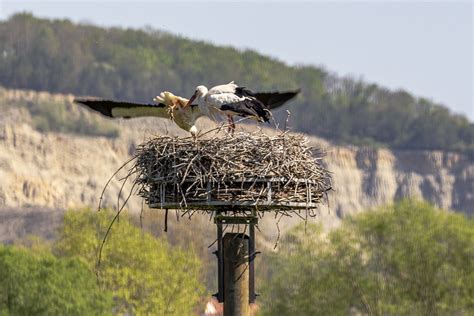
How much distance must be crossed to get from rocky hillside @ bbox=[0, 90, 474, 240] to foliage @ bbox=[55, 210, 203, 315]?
3035 centimetres

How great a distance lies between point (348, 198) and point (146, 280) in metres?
60.0

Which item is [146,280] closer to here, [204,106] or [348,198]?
[204,106]

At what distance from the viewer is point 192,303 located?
171 feet

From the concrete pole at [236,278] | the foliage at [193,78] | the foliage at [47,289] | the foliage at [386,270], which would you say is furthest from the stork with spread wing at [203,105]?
the foliage at [193,78]

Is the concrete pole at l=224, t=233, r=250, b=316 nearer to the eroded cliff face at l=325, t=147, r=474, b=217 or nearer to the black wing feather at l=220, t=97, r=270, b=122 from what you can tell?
the black wing feather at l=220, t=97, r=270, b=122

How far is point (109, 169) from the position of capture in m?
103

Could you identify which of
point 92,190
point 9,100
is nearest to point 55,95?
point 9,100

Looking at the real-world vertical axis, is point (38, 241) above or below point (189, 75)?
below

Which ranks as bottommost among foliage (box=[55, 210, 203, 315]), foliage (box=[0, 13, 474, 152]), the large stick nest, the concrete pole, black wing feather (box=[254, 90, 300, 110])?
foliage (box=[55, 210, 203, 315])

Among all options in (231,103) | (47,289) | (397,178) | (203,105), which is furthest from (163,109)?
(397,178)

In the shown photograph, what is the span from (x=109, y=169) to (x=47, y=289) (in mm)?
64518

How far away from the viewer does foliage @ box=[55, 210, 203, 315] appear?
51.8 metres

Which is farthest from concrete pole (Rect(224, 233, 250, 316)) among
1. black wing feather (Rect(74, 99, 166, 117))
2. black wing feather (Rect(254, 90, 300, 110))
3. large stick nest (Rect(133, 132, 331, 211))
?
black wing feather (Rect(254, 90, 300, 110))

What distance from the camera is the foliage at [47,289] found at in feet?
125
